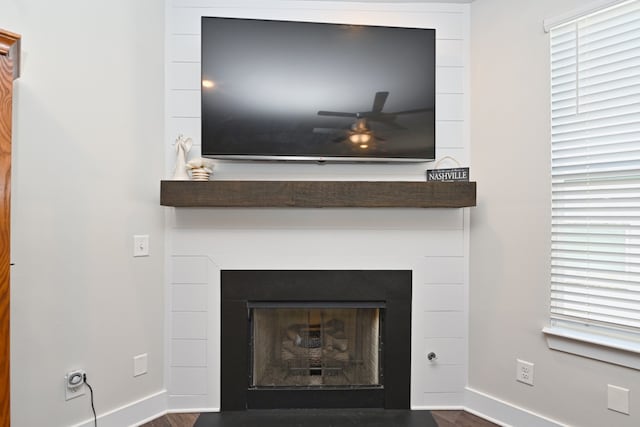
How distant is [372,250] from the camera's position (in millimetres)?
2236

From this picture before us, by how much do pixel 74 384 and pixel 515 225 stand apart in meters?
2.41

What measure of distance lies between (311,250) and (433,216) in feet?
2.51

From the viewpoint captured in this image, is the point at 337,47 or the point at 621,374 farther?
the point at 337,47

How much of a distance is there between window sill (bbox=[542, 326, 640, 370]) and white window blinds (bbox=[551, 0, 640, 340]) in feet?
0.16

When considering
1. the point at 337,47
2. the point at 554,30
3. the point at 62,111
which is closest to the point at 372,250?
the point at 337,47

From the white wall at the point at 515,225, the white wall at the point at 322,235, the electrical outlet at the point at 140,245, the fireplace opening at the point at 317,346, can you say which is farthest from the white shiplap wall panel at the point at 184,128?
the white wall at the point at 515,225

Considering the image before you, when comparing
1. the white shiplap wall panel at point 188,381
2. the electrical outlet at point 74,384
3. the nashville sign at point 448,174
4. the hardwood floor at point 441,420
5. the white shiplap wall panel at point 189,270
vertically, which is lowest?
the hardwood floor at point 441,420

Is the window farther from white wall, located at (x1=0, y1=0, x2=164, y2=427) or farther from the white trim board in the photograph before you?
white wall, located at (x1=0, y1=0, x2=164, y2=427)

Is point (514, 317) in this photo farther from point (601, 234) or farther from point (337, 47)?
point (337, 47)

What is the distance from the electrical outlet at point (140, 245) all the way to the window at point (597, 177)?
218 centimetres

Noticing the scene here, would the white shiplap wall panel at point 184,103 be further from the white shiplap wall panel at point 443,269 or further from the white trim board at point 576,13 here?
the white trim board at point 576,13

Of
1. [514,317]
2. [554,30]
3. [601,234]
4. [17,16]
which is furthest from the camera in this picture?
[514,317]

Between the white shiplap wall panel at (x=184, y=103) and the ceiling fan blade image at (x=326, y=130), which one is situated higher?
the white shiplap wall panel at (x=184, y=103)

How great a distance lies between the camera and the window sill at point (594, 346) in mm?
1644
